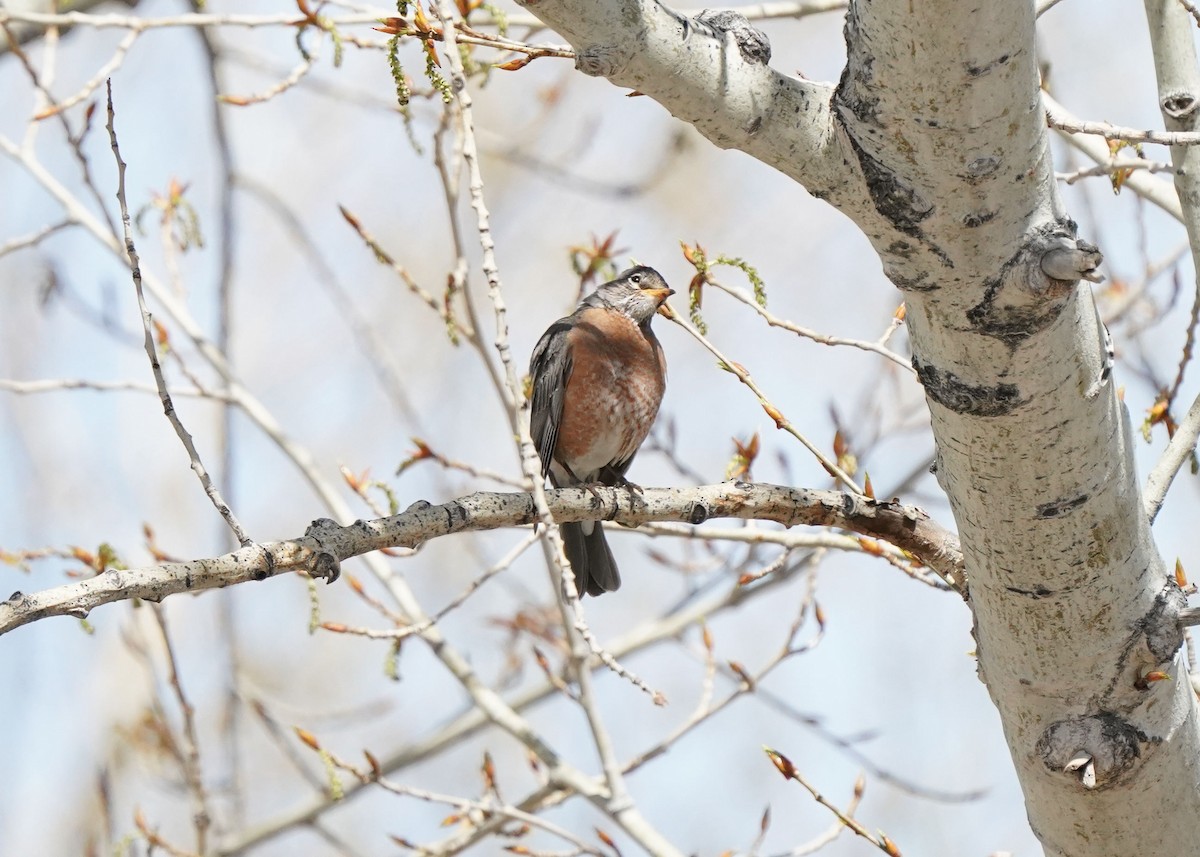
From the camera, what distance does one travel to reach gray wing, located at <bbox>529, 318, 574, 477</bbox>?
204 inches

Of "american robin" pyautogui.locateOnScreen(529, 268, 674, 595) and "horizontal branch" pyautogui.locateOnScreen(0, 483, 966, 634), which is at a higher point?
"american robin" pyautogui.locateOnScreen(529, 268, 674, 595)

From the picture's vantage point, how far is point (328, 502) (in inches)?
167

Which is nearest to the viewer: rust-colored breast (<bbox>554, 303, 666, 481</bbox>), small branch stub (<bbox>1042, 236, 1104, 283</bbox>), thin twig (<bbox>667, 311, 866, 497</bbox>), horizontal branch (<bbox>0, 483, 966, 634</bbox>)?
small branch stub (<bbox>1042, 236, 1104, 283</bbox>)

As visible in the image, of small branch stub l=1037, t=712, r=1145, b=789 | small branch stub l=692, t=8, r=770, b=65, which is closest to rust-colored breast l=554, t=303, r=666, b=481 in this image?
small branch stub l=1037, t=712, r=1145, b=789

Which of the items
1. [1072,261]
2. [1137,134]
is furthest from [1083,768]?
[1137,134]

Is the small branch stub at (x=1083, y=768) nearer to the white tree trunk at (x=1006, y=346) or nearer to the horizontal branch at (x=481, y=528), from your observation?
the white tree trunk at (x=1006, y=346)

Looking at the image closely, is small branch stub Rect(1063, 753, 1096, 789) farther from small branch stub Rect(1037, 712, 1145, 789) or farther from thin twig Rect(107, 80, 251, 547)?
thin twig Rect(107, 80, 251, 547)

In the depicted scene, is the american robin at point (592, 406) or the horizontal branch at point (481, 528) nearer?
the horizontal branch at point (481, 528)

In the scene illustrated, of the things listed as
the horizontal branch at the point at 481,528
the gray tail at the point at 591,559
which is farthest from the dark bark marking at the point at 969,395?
the gray tail at the point at 591,559

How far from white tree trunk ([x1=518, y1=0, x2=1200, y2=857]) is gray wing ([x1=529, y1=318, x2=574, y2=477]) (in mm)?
3054

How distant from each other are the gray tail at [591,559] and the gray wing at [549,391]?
33cm

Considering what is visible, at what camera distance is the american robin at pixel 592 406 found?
5137 mm

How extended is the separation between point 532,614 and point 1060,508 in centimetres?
422

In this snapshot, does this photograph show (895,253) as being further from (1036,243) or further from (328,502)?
(328,502)
